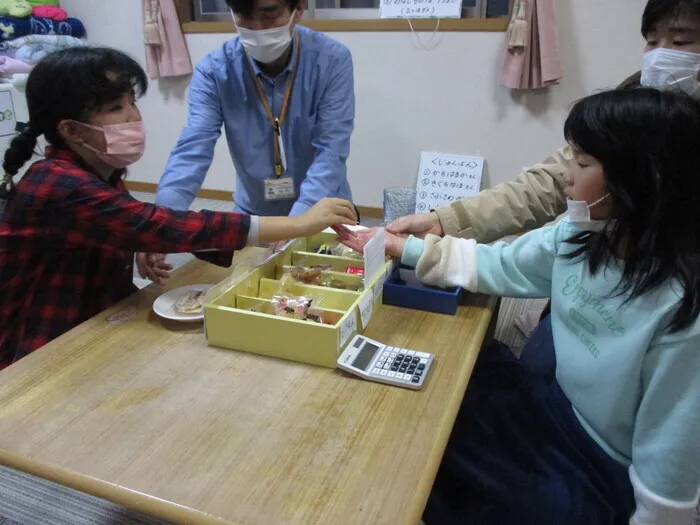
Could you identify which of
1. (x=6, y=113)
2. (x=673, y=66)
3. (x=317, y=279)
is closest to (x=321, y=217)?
(x=317, y=279)

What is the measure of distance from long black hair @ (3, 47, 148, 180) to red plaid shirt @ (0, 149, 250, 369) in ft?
0.21

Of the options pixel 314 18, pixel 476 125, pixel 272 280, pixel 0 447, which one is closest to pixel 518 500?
pixel 272 280

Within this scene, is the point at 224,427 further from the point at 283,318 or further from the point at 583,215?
the point at 583,215

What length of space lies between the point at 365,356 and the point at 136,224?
1.86ft

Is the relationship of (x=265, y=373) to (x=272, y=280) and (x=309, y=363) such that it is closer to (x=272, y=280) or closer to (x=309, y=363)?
(x=309, y=363)

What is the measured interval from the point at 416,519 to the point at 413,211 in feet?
9.60

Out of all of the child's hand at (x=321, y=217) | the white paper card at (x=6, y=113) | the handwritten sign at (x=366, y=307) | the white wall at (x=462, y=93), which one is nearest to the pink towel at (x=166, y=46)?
the white wall at (x=462, y=93)

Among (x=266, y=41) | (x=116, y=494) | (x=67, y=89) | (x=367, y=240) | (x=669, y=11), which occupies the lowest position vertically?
(x=116, y=494)

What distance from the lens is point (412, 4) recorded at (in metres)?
3.12

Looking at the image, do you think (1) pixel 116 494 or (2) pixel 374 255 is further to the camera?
(2) pixel 374 255

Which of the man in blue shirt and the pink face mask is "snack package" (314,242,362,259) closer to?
the man in blue shirt

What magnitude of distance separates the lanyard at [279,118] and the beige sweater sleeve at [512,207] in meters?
0.68

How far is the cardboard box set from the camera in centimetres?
99

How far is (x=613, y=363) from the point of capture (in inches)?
36.4
